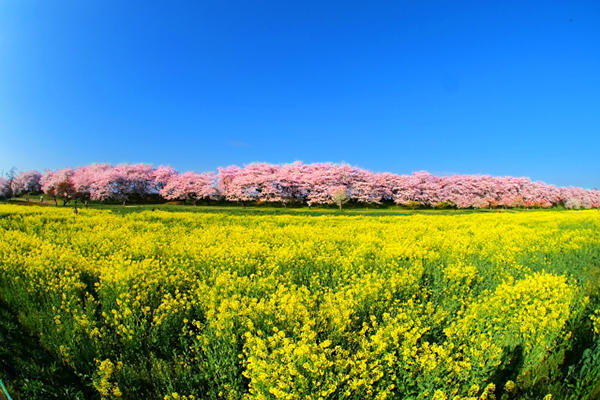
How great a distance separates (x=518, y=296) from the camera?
436cm

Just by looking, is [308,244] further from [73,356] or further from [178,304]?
[73,356]

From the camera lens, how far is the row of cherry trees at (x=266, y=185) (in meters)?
58.8

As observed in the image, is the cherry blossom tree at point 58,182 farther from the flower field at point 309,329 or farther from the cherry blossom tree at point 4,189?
the flower field at point 309,329

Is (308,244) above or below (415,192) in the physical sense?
below

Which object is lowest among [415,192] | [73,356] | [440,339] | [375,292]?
[73,356]

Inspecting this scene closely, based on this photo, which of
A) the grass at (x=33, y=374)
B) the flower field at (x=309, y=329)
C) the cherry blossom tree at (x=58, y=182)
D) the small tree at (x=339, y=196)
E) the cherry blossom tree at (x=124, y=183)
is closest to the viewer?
the flower field at (x=309, y=329)

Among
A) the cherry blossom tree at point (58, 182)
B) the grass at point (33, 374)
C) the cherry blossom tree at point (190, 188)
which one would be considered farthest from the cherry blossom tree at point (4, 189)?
the grass at point (33, 374)

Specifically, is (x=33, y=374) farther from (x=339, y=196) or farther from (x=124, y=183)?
(x=124, y=183)

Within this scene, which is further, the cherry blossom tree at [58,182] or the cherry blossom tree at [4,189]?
the cherry blossom tree at [4,189]

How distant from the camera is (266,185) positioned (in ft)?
193

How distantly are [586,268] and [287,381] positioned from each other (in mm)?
8093

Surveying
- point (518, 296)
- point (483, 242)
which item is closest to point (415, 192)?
point (483, 242)

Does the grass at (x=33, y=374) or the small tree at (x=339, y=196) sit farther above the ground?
the small tree at (x=339, y=196)

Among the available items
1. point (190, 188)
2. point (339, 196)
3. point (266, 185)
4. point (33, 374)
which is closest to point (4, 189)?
point (190, 188)
